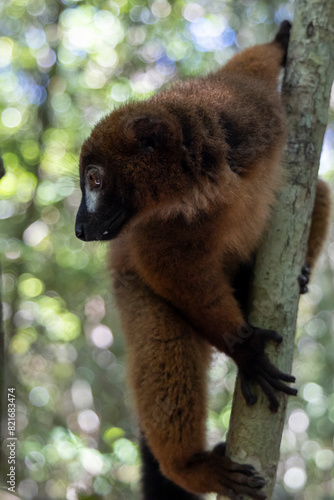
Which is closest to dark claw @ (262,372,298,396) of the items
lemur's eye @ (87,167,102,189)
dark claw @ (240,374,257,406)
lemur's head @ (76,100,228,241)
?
dark claw @ (240,374,257,406)

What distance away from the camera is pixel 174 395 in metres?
3.44

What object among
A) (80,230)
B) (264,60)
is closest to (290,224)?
(80,230)

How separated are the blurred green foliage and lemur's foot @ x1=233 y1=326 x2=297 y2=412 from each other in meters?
4.08

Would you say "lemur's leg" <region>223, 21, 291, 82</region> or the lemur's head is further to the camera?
"lemur's leg" <region>223, 21, 291, 82</region>

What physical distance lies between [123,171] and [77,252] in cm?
585

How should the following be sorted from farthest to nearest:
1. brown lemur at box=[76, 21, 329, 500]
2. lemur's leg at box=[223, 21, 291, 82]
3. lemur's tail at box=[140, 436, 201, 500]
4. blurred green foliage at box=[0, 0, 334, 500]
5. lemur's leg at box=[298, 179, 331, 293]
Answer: blurred green foliage at box=[0, 0, 334, 500]
lemur's leg at box=[298, 179, 331, 293]
lemur's leg at box=[223, 21, 291, 82]
lemur's tail at box=[140, 436, 201, 500]
brown lemur at box=[76, 21, 329, 500]

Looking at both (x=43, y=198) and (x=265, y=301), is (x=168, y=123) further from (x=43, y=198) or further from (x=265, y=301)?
(x=43, y=198)

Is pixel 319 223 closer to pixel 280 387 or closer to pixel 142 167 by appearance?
pixel 280 387

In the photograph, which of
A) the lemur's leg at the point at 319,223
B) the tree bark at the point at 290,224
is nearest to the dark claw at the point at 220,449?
the tree bark at the point at 290,224

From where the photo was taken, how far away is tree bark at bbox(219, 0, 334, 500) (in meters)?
2.97

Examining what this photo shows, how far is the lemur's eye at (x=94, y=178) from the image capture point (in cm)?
300

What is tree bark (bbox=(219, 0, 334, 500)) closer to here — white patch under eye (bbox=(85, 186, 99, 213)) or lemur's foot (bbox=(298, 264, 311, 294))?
lemur's foot (bbox=(298, 264, 311, 294))

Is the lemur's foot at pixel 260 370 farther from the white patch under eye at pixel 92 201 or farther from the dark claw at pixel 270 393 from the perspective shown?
the white patch under eye at pixel 92 201

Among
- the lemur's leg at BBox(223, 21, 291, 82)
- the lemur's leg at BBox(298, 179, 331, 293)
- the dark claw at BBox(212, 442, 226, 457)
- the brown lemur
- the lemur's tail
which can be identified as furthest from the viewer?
the lemur's leg at BBox(298, 179, 331, 293)
